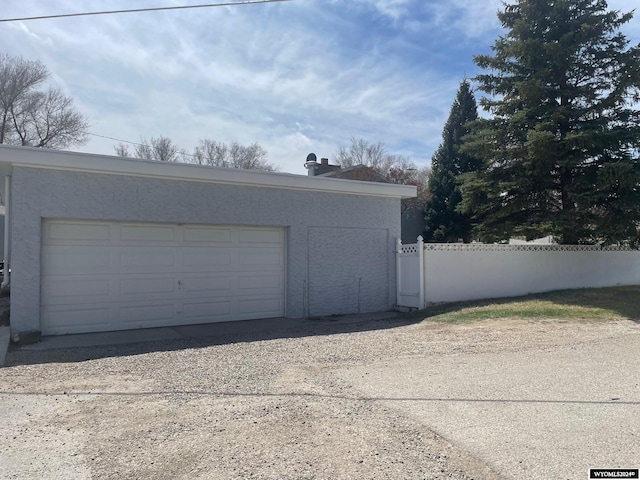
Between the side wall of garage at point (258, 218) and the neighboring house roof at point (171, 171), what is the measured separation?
14 cm

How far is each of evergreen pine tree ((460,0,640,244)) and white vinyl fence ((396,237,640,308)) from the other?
3.26 ft

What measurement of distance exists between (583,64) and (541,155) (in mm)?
3647

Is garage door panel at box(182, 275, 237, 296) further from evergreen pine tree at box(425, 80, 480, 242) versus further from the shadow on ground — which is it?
evergreen pine tree at box(425, 80, 480, 242)

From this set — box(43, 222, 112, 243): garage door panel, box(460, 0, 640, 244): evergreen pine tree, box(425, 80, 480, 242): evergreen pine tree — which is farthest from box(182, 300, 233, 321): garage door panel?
box(425, 80, 480, 242): evergreen pine tree

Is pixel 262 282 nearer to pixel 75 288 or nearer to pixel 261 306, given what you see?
pixel 261 306

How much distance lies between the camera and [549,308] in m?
11.6

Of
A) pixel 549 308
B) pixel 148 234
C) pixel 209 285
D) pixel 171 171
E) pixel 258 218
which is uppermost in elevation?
pixel 171 171

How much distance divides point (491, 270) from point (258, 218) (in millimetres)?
6831

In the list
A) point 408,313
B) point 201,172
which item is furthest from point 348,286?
point 201,172

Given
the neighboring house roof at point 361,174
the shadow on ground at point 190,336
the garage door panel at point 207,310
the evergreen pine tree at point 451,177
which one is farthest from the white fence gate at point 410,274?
the neighboring house roof at point 361,174

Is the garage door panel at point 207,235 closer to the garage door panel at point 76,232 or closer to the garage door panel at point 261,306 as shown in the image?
the garage door panel at point 261,306

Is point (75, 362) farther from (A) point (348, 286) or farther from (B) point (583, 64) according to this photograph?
(B) point (583, 64)

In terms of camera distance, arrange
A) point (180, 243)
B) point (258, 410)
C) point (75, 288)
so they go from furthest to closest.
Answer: point (180, 243), point (75, 288), point (258, 410)

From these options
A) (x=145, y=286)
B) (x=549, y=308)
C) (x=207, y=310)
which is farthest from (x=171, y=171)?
(x=549, y=308)
